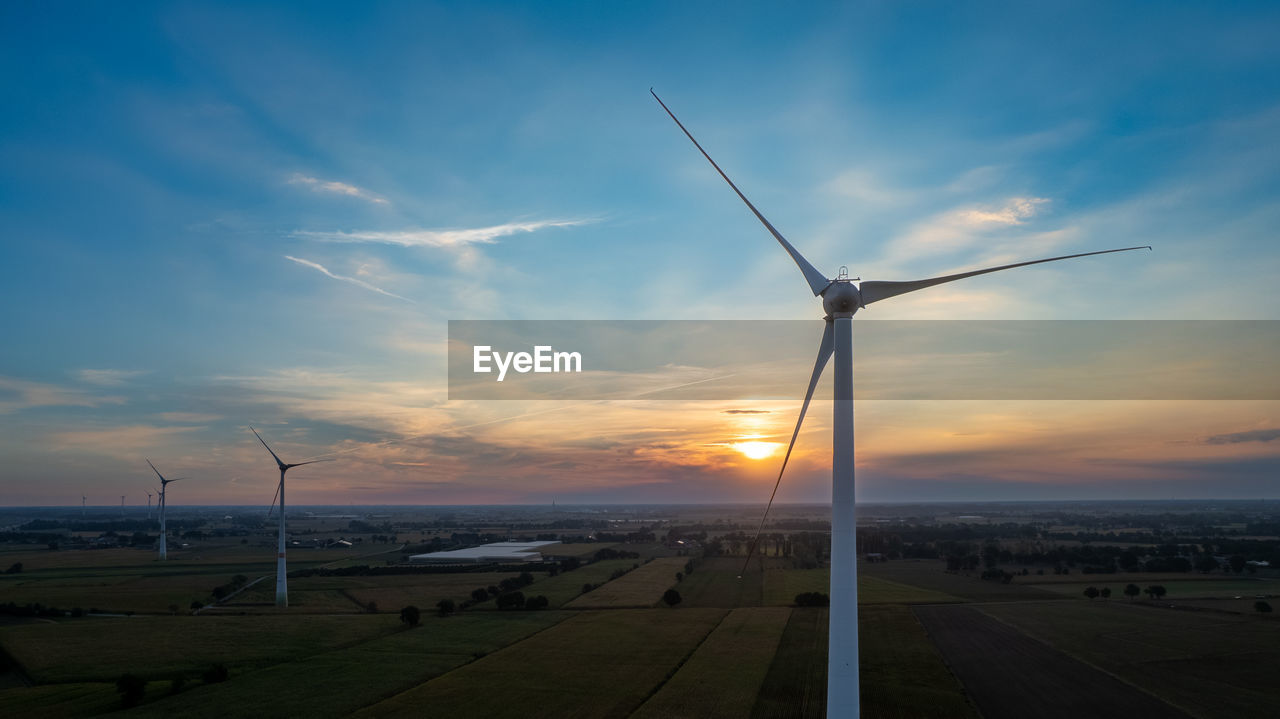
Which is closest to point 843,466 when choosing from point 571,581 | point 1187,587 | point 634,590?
point 634,590

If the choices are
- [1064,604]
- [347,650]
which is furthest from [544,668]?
[1064,604]

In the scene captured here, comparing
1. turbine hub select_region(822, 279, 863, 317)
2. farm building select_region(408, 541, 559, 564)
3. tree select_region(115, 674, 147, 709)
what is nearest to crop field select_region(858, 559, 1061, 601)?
farm building select_region(408, 541, 559, 564)

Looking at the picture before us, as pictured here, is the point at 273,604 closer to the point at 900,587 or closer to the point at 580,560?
the point at 580,560

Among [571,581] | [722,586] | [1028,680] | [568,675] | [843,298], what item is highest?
[843,298]

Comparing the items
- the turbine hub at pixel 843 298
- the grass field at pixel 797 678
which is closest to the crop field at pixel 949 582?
the grass field at pixel 797 678

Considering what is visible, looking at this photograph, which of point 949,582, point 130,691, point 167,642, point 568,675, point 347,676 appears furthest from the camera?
point 949,582

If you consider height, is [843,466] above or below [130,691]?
above

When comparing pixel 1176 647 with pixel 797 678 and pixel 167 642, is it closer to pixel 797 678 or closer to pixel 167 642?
pixel 797 678
